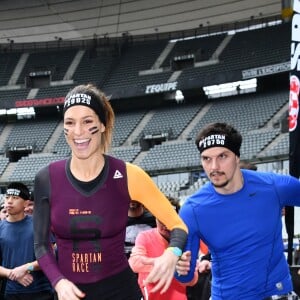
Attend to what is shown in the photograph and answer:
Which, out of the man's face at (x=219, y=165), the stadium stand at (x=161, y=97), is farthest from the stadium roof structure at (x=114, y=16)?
the man's face at (x=219, y=165)

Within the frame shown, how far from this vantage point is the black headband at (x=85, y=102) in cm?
326

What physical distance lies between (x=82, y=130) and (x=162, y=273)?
3.12 feet

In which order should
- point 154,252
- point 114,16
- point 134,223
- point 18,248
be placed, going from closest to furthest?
point 154,252 < point 18,248 < point 134,223 < point 114,16

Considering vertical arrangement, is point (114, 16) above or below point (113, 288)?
above

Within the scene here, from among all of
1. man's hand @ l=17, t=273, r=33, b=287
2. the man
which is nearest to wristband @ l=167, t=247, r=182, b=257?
the man

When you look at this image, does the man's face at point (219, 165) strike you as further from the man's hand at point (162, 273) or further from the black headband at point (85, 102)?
the man's hand at point (162, 273)

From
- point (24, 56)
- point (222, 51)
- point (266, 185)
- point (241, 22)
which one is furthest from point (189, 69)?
point (266, 185)

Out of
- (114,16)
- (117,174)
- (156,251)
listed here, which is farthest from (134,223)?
(114,16)

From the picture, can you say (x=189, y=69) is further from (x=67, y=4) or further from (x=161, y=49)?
(x=67, y=4)

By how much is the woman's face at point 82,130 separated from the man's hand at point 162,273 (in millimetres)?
776

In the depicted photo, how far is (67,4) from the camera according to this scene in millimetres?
40125

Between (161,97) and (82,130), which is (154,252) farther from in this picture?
(161,97)

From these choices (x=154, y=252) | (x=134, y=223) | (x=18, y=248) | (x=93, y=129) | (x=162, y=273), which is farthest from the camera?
(x=134, y=223)

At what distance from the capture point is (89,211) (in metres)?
3.13
